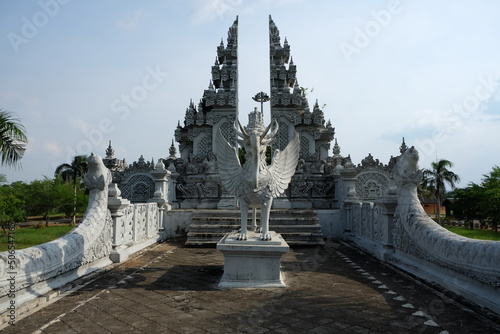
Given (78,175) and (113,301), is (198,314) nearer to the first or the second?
(113,301)

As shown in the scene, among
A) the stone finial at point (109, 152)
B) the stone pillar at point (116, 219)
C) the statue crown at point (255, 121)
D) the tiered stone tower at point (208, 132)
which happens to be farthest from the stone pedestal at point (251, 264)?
the stone finial at point (109, 152)

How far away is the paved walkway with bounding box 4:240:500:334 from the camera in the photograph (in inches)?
162

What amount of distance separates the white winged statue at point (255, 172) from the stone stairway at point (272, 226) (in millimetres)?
4368

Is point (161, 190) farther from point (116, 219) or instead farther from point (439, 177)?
point (439, 177)

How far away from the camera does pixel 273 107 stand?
17438 mm

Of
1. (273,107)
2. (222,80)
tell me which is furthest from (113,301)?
(222,80)

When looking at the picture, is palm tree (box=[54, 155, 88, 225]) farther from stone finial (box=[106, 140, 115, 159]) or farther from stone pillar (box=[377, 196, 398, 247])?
stone pillar (box=[377, 196, 398, 247])

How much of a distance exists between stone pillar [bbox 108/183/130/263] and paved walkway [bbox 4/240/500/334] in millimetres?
393

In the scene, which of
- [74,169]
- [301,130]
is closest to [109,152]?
[301,130]

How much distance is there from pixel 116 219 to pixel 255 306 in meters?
4.24

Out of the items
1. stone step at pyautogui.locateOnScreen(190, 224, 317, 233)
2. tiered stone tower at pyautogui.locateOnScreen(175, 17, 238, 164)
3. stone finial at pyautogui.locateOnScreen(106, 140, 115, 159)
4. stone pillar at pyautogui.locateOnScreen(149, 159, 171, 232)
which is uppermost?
tiered stone tower at pyautogui.locateOnScreen(175, 17, 238, 164)

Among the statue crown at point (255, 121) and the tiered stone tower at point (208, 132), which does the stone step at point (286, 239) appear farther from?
the statue crown at point (255, 121)

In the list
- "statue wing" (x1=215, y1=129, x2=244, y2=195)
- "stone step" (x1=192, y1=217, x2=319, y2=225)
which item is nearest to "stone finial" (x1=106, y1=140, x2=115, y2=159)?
"stone step" (x1=192, y1=217, x2=319, y2=225)

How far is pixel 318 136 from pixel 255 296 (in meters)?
13.4
